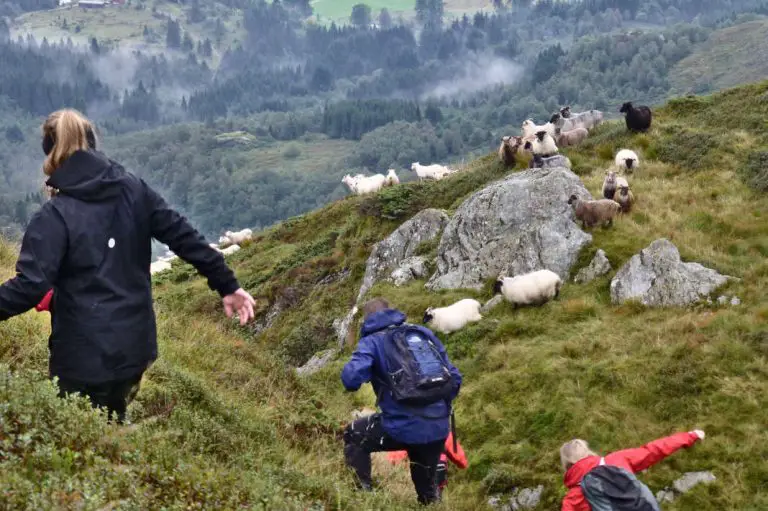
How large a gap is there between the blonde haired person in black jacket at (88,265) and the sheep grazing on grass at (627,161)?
1646cm

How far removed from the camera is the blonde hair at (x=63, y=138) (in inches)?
212

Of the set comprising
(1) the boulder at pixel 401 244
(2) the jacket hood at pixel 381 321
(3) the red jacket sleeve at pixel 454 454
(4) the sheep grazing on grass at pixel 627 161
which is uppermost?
(2) the jacket hood at pixel 381 321

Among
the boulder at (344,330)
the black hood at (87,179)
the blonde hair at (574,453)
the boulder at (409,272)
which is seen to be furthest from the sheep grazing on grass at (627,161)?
the black hood at (87,179)

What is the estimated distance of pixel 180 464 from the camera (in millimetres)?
5379

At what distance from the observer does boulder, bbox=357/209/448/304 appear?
19.7 m

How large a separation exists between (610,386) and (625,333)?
1.56m

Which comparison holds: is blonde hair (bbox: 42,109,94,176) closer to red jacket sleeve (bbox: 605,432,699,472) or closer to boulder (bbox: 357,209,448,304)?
red jacket sleeve (bbox: 605,432,699,472)

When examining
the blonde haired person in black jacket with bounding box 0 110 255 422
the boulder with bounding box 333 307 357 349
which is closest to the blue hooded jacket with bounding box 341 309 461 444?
the blonde haired person in black jacket with bounding box 0 110 255 422

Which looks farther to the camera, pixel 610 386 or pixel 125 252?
pixel 610 386

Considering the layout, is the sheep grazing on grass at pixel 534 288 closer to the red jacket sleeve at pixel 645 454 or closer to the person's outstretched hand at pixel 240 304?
the red jacket sleeve at pixel 645 454

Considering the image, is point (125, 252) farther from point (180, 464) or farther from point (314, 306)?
point (314, 306)

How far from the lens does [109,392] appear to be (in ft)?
18.6

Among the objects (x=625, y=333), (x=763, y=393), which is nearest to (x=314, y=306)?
(x=625, y=333)

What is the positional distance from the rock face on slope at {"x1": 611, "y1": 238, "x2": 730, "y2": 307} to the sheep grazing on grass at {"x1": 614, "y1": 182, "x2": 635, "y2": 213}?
3.02 m
